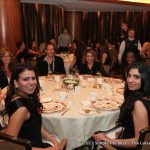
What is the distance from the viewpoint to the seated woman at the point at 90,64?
4.00 metres

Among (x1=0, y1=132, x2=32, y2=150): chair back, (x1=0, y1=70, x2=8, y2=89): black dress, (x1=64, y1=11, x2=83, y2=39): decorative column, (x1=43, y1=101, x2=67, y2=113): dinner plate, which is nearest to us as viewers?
(x1=0, y1=132, x2=32, y2=150): chair back

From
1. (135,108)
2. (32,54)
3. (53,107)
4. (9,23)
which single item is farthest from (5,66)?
(32,54)

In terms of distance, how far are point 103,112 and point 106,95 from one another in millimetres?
551

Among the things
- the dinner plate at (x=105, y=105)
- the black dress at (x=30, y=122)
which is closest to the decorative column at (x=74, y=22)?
the dinner plate at (x=105, y=105)

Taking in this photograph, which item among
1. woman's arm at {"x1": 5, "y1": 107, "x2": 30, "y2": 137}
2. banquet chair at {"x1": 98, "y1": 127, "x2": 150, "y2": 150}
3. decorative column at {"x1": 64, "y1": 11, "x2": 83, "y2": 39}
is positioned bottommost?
banquet chair at {"x1": 98, "y1": 127, "x2": 150, "y2": 150}

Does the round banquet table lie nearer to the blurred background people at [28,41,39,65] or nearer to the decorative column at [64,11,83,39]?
the blurred background people at [28,41,39,65]

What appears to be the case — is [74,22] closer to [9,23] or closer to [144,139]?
[9,23]

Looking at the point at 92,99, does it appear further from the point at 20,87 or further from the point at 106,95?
the point at 20,87

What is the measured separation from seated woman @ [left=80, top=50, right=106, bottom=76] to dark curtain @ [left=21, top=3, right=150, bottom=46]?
16.7 ft

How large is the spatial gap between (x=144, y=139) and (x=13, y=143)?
97 centimetres

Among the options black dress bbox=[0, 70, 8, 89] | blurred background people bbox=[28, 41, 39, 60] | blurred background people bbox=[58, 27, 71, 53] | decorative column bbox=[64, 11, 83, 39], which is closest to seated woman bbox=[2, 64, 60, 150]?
black dress bbox=[0, 70, 8, 89]

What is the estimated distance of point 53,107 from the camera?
233cm

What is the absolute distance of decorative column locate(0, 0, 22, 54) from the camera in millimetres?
5676

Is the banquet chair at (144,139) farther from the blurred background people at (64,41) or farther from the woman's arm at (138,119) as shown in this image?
the blurred background people at (64,41)
